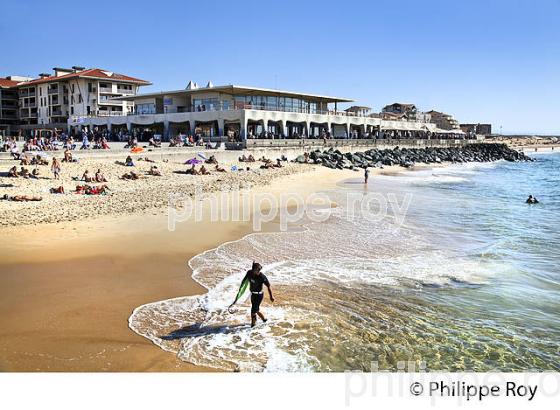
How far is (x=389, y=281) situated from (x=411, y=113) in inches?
3312

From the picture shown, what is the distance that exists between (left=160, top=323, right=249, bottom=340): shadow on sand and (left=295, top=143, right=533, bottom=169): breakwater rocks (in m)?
32.7

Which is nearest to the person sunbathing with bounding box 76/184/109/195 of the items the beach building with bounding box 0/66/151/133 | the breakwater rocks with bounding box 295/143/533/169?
the breakwater rocks with bounding box 295/143/533/169

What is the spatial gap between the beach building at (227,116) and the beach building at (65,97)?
7.88 meters

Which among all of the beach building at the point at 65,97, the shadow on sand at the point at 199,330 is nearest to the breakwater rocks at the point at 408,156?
the beach building at the point at 65,97

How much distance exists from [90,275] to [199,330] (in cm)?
376

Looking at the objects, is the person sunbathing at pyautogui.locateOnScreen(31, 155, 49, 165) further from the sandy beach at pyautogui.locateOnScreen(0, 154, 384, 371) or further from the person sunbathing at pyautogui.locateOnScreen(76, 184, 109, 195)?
the person sunbathing at pyautogui.locateOnScreen(76, 184, 109, 195)

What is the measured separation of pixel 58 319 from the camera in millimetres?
8023

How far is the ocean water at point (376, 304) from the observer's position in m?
7.27

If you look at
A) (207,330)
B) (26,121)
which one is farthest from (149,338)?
(26,121)

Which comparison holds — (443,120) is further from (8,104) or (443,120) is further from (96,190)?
(96,190)

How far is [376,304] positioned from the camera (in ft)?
30.6

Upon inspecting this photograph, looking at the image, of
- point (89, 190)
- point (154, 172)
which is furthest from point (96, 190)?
point (154, 172)

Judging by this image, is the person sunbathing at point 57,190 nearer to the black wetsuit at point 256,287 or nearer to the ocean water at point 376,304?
the ocean water at point 376,304

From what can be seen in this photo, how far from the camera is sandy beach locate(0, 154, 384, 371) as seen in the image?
22.6ft
